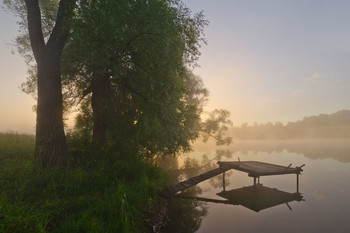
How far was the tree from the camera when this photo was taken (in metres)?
10.0

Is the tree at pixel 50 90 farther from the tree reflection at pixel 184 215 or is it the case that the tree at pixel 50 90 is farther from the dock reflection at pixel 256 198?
the dock reflection at pixel 256 198

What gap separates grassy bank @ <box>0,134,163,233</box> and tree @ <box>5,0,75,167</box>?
102 cm

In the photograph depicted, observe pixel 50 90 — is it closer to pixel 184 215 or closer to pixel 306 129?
pixel 184 215

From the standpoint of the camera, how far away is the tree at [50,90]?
1004 centimetres

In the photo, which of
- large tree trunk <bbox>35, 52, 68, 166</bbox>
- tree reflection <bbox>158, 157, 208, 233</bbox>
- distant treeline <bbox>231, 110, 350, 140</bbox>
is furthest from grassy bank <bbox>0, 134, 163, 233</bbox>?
distant treeline <bbox>231, 110, 350, 140</bbox>

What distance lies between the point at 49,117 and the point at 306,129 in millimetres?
169321

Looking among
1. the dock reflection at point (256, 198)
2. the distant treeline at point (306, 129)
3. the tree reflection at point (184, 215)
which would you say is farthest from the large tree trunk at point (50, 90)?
the distant treeline at point (306, 129)

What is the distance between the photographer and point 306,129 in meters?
146

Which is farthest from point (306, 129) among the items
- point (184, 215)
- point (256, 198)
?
point (184, 215)

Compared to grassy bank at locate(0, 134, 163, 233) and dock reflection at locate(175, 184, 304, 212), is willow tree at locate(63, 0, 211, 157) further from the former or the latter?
dock reflection at locate(175, 184, 304, 212)

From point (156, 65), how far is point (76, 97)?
7318mm

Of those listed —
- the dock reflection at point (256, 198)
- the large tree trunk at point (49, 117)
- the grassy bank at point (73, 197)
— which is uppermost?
the large tree trunk at point (49, 117)

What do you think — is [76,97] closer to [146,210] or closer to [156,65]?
[156,65]

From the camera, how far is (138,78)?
1196cm
